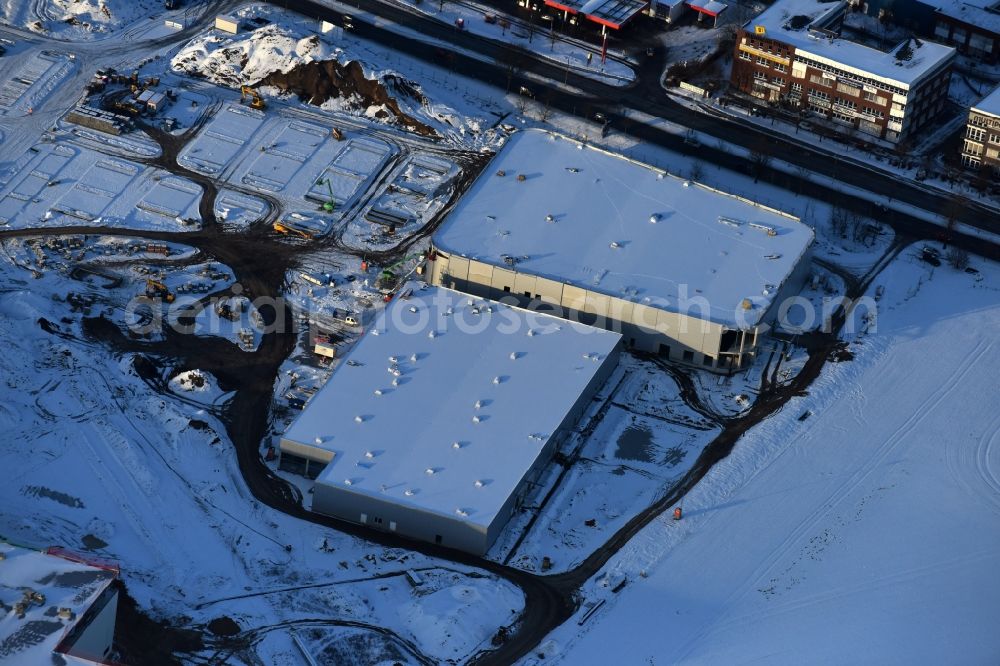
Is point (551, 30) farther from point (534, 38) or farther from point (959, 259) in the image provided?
point (959, 259)

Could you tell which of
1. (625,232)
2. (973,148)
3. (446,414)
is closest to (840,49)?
(973,148)

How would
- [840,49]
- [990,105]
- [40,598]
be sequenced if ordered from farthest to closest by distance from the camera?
[840,49] → [990,105] → [40,598]

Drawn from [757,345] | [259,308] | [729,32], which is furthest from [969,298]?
[259,308]

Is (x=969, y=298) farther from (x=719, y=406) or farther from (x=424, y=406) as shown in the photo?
(x=424, y=406)

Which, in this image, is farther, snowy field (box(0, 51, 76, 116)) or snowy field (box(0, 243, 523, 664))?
snowy field (box(0, 51, 76, 116))

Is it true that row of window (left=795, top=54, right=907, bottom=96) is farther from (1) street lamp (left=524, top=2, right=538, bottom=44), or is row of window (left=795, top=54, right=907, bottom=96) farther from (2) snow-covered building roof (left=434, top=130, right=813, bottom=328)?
(1) street lamp (left=524, top=2, right=538, bottom=44)

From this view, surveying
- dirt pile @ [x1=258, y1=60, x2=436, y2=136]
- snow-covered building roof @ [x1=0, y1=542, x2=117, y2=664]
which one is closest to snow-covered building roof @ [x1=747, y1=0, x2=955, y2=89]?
dirt pile @ [x1=258, y1=60, x2=436, y2=136]
